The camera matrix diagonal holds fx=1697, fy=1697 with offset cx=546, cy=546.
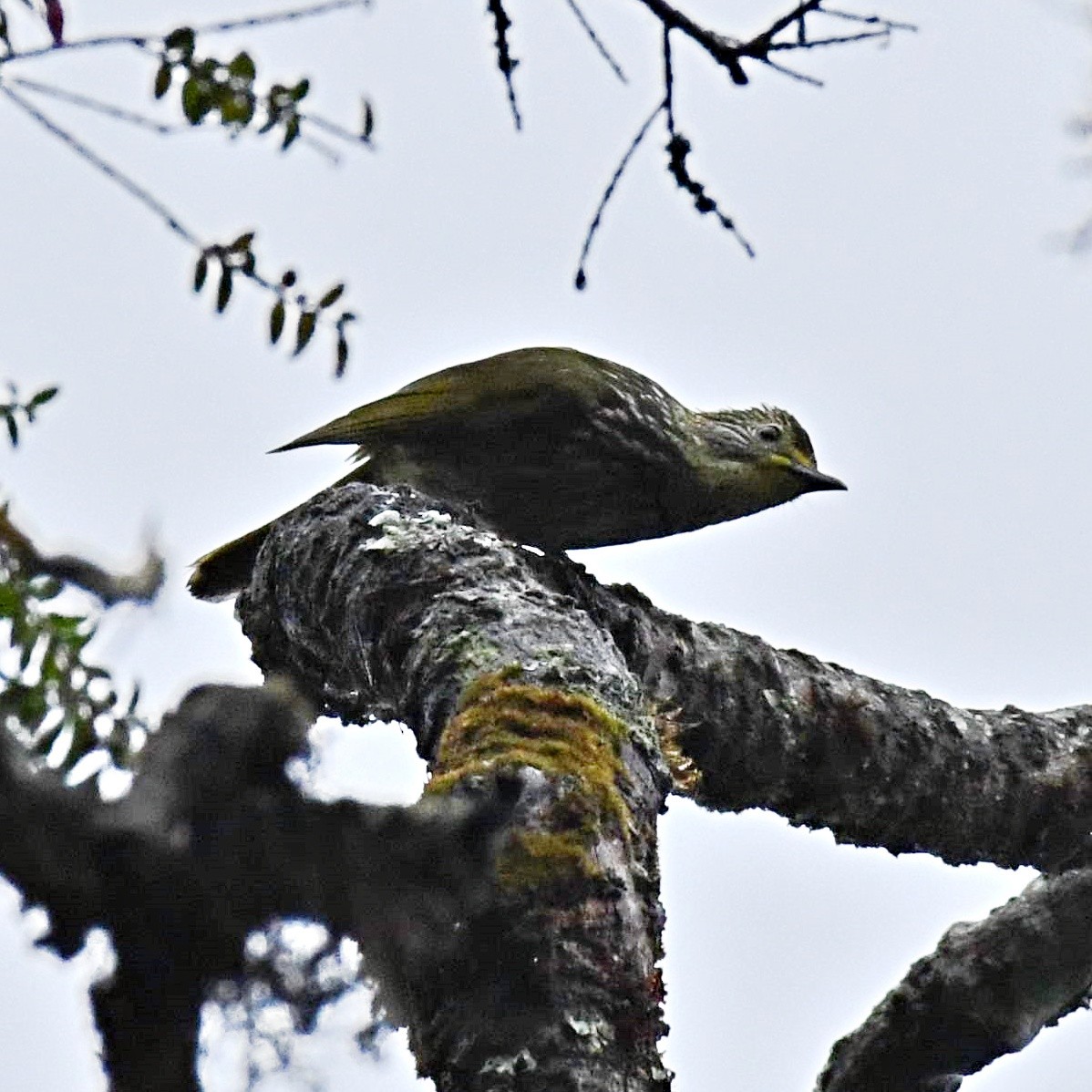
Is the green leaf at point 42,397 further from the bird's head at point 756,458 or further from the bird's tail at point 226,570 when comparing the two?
the bird's head at point 756,458

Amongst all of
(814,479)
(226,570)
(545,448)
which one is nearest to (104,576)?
(226,570)

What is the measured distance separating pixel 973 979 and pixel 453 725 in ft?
4.88

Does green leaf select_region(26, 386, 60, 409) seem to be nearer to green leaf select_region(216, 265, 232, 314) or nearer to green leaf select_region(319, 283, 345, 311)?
green leaf select_region(216, 265, 232, 314)

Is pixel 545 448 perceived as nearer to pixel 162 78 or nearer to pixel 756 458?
pixel 756 458

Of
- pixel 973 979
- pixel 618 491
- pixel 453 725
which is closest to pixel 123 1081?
pixel 453 725

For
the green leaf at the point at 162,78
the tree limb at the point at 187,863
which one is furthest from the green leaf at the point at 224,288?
the tree limb at the point at 187,863

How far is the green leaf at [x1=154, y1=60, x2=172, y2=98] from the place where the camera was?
2188 millimetres

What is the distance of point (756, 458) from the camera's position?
202 inches

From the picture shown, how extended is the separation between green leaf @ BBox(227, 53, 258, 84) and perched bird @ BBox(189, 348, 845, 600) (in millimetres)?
2179

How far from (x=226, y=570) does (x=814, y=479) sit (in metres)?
1.98

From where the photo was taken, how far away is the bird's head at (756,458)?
5027 mm

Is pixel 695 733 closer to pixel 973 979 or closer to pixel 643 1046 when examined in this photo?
pixel 973 979

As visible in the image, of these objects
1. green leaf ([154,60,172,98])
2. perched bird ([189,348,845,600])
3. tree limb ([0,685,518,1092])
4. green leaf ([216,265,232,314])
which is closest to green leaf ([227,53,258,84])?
green leaf ([154,60,172,98])

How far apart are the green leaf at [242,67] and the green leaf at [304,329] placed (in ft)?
1.06
